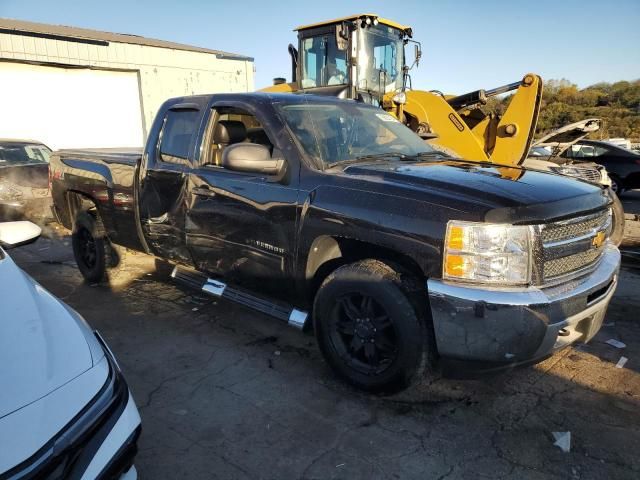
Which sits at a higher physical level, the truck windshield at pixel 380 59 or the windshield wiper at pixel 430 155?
the truck windshield at pixel 380 59

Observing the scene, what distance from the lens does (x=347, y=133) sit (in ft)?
12.6

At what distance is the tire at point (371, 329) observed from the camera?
284cm

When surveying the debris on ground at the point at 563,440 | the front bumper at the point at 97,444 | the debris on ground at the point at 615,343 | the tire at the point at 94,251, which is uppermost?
the front bumper at the point at 97,444

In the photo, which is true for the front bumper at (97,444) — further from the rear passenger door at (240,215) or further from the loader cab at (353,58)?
the loader cab at (353,58)

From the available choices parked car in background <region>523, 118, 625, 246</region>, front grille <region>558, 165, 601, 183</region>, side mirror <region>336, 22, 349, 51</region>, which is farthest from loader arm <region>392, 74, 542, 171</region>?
side mirror <region>336, 22, 349, 51</region>

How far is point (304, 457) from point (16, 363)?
152cm

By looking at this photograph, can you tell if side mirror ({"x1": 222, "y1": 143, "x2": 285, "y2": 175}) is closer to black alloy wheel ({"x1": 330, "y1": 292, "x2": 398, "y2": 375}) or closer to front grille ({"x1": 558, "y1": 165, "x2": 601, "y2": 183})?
black alloy wheel ({"x1": 330, "y1": 292, "x2": 398, "y2": 375})

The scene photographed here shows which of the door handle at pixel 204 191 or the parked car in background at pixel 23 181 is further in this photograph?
the parked car in background at pixel 23 181

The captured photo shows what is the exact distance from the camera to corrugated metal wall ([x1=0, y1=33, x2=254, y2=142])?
14281 mm

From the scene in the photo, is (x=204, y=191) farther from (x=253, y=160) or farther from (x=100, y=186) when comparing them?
(x=100, y=186)

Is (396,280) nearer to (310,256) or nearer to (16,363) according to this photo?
(310,256)

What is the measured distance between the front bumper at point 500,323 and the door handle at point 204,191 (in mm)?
1986

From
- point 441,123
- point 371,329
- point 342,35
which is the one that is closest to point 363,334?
point 371,329

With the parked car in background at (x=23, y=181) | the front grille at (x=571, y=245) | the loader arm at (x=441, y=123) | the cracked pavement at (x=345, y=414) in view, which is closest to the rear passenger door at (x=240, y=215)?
the cracked pavement at (x=345, y=414)
